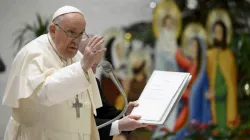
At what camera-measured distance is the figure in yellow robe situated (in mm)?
8344

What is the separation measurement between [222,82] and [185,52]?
2.30 ft

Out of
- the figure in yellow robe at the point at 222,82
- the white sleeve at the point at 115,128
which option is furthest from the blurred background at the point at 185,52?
the white sleeve at the point at 115,128

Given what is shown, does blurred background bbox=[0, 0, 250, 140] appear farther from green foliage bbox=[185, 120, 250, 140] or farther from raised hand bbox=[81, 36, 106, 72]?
raised hand bbox=[81, 36, 106, 72]

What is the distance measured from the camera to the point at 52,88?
3.28 meters

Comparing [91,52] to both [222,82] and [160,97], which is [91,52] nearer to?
[160,97]

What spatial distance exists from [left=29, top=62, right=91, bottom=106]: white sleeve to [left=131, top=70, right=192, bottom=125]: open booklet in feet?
2.05

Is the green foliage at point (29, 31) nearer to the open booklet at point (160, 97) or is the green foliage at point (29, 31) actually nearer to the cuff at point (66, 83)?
the open booklet at point (160, 97)

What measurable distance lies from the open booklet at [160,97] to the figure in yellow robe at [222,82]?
4450 millimetres

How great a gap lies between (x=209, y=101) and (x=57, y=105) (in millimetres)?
5043

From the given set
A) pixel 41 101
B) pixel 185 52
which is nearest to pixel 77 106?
pixel 41 101

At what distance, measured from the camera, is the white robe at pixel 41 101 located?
3.37 metres

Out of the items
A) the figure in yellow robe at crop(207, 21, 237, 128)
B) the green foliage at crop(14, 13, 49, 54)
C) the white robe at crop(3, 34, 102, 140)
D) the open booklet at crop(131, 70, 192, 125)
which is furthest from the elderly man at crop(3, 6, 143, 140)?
the figure in yellow robe at crop(207, 21, 237, 128)

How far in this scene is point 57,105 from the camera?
3576 millimetres

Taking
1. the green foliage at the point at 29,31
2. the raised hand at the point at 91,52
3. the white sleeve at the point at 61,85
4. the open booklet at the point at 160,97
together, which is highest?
the raised hand at the point at 91,52
